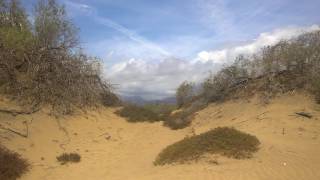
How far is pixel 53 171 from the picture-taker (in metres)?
14.0

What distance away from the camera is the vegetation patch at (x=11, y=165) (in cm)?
1246

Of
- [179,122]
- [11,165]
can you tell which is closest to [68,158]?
[11,165]

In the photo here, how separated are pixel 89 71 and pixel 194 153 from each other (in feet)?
28.1

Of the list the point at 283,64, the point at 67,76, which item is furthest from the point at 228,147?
the point at 283,64

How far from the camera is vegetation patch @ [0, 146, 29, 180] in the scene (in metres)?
12.5

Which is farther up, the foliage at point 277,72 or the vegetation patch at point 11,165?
the foliage at point 277,72

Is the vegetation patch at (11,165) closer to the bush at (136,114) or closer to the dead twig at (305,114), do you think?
the bush at (136,114)

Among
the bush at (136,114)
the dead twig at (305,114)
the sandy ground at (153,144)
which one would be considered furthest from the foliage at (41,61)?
the dead twig at (305,114)

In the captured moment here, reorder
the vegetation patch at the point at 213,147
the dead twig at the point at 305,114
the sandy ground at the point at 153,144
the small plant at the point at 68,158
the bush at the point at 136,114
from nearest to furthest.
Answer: the sandy ground at the point at 153,144
the vegetation patch at the point at 213,147
the small plant at the point at 68,158
the dead twig at the point at 305,114
the bush at the point at 136,114

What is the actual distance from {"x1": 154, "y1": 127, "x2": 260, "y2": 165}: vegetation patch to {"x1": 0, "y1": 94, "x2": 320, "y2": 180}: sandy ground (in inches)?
14.2

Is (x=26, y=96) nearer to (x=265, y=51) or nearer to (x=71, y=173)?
(x=71, y=173)

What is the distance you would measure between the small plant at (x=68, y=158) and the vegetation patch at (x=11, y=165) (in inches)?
60.8

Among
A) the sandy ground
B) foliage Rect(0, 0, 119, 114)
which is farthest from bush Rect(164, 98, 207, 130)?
foliage Rect(0, 0, 119, 114)

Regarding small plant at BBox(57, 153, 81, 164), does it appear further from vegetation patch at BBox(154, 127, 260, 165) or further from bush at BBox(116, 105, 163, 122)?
bush at BBox(116, 105, 163, 122)
